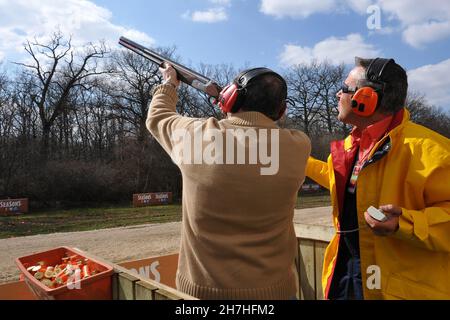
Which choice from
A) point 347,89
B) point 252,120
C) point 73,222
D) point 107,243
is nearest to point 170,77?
point 252,120

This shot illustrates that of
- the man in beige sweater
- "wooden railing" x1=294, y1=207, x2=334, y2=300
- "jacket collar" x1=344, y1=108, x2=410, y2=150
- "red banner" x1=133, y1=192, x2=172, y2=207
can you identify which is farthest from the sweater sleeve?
"red banner" x1=133, y1=192, x2=172, y2=207

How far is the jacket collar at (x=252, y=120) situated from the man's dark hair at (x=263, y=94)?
1.2 inches

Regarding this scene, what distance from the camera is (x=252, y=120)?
185cm

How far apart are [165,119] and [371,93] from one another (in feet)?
3.60

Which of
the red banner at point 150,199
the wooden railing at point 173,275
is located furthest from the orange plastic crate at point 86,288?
the red banner at point 150,199

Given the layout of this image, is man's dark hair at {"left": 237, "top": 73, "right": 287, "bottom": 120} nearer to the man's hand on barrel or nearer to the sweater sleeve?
the sweater sleeve

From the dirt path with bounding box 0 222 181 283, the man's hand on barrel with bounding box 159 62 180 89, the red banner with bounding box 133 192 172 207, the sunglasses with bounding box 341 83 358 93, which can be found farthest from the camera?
the red banner with bounding box 133 192 172 207

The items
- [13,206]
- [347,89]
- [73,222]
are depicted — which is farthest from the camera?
[13,206]

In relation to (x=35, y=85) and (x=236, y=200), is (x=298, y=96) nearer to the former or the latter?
(x=35, y=85)

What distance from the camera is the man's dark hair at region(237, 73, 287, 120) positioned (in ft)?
6.18

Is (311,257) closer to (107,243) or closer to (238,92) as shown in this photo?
(238,92)

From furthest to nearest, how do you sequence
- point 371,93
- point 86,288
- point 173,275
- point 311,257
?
point 173,275
point 311,257
point 86,288
point 371,93

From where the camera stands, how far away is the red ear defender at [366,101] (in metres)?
2.14

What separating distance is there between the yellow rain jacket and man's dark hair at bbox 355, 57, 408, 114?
83mm
